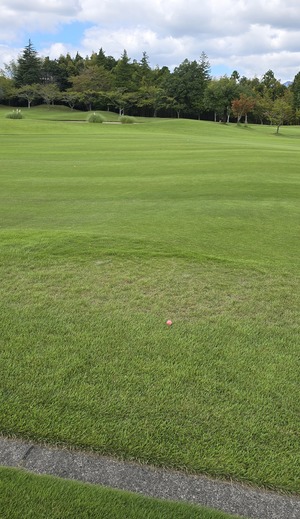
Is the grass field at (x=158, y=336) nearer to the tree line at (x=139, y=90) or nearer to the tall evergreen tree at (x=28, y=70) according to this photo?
the tree line at (x=139, y=90)

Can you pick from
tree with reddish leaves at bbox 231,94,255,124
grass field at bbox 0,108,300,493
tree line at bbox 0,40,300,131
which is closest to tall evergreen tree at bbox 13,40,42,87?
tree line at bbox 0,40,300,131

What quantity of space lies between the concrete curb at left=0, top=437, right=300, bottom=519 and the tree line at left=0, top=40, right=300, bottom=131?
211 feet

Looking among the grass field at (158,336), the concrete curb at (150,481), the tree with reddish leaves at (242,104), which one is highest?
the tree with reddish leaves at (242,104)

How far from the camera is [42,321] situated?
14.0 feet

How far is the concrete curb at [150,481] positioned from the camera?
2438 mm

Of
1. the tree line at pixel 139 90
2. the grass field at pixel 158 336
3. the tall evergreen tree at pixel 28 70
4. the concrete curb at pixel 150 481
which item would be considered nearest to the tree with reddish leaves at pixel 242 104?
the tree line at pixel 139 90

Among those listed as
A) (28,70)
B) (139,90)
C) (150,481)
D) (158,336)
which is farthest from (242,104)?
(150,481)

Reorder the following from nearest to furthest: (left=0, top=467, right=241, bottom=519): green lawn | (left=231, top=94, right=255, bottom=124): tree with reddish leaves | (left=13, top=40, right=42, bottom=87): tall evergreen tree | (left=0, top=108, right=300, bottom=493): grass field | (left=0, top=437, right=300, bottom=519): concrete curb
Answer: (left=0, top=467, right=241, bottom=519): green lawn < (left=0, top=437, right=300, bottom=519): concrete curb < (left=0, top=108, right=300, bottom=493): grass field < (left=231, top=94, right=255, bottom=124): tree with reddish leaves < (left=13, top=40, right=42, bottom=87): tall evergreen tree

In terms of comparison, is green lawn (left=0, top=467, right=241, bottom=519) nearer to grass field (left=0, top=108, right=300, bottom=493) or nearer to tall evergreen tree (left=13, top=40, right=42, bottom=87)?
grass field (left=0, top=108, right=300, bottom=493)

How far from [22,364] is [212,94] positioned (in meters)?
67.9

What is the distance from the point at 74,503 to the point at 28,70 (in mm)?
82117

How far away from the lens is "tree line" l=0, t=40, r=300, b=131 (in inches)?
2625

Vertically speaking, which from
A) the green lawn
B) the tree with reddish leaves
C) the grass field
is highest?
the tree with reddish leaves

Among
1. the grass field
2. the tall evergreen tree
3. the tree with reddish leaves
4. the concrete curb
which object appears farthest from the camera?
the tall evergreen tree
